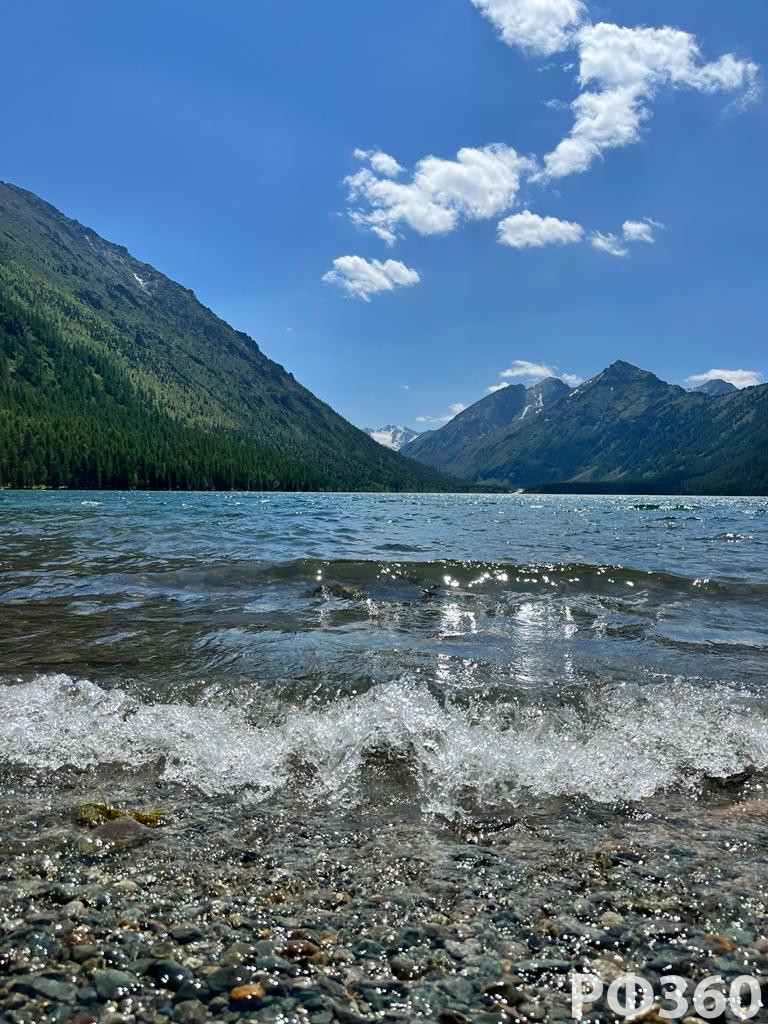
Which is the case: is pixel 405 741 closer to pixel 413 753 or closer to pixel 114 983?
pixel 413 753

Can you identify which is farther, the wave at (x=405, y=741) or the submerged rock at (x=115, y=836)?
the wave at (x=405, y=741)

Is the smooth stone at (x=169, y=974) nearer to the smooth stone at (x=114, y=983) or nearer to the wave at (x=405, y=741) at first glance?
the smooth stone at (x=114, y=983)

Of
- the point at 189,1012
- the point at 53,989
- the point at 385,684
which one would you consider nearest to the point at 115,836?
the point at 53,989

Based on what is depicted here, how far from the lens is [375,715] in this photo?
780cm

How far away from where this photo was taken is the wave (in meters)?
6.27

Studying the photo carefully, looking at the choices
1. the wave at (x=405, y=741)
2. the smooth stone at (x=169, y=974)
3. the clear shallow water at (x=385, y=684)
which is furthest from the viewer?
the clear shallow water at (x=385, y=684)

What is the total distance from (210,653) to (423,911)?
25.3 ft

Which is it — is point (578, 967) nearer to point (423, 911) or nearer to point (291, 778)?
point (423, 911)

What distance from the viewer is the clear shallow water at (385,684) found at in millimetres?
6426

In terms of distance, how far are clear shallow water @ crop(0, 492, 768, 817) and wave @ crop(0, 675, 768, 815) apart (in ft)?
0.10

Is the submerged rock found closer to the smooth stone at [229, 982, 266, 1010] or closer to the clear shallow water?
the clear shallow water

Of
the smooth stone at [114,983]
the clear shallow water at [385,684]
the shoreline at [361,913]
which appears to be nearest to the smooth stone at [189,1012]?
the shoreline at [361,913]

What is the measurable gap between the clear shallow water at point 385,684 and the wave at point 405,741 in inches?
1.2

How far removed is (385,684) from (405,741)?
1.88 meters
